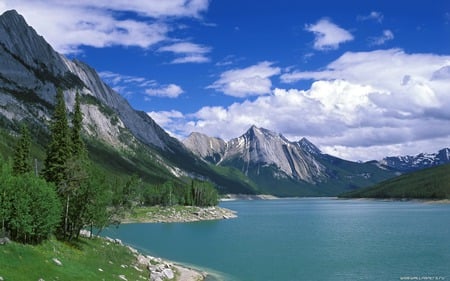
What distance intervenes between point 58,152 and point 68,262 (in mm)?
24705

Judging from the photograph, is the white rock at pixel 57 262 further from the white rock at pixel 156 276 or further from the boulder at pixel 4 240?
the white rock at pixel 156 276

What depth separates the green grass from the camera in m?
47.0

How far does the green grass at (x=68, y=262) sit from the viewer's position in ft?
154

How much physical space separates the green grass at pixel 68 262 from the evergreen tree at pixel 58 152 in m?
11.3

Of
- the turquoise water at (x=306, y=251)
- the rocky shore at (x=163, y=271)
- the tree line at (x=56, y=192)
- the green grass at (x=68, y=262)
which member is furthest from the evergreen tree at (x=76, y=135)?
the turquoise water at (x=306, y=251)

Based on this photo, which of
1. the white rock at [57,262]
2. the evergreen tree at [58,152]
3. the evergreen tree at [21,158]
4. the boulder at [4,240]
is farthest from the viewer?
the evergreen tree at [21,158]

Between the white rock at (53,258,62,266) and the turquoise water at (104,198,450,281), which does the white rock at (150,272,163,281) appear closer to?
the turquoise water at (104,198,450,281)

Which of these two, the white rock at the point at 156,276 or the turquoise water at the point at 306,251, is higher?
the white rock at the point at 156,276

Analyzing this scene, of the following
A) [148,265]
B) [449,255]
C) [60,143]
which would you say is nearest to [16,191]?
[60,143]

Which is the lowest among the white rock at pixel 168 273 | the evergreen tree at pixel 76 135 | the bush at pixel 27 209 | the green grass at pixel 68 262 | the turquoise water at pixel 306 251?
the turquoise water at pixel 306 251

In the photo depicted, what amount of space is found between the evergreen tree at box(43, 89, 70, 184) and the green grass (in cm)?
1135

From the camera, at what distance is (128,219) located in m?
178

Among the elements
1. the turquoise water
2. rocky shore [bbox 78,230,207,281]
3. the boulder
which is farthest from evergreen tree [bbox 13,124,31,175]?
the boulder

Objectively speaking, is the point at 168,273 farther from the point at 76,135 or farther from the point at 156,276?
the point at 76,135
